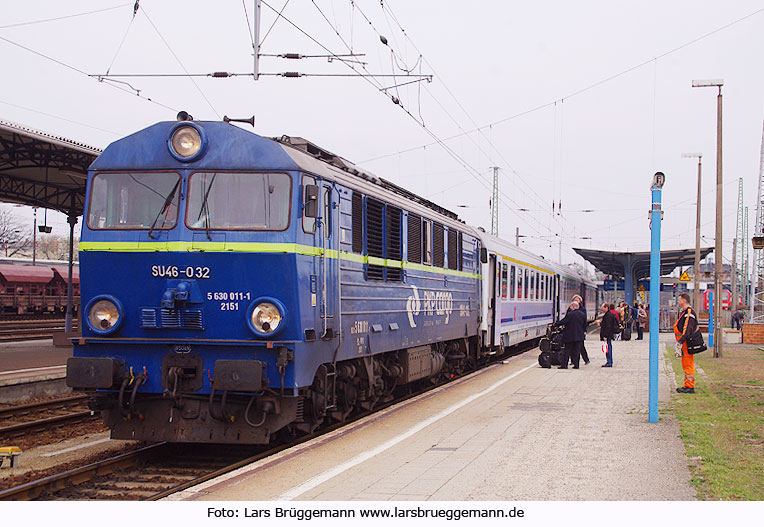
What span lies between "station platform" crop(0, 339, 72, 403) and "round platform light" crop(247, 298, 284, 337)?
26.5ft

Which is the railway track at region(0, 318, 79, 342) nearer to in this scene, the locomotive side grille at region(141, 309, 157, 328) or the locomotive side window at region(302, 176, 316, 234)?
the locomotive side grille at region(141, 309, 157, 328)

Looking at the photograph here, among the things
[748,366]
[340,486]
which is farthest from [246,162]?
[748,366]

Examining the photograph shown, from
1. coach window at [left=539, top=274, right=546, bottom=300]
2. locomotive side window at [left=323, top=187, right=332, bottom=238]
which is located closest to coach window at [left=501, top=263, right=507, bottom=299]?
coach window at [left=539, top=274, right=546, bottom=300]

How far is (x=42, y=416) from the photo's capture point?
44.5ft

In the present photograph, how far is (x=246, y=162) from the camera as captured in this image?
900cm

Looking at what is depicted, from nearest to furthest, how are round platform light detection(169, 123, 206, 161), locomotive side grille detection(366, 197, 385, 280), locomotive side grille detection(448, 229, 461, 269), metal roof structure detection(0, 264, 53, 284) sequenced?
round platform light detection(169, 123, 206, 161) < locomotive side grille detection(366, 197, 385, 280) < locomotive side grille detection(448, 229, 461, 269) < metal roof structure detection(0, 264, 53, 284)

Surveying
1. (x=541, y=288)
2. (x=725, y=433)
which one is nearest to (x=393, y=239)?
(x=725, y=433)

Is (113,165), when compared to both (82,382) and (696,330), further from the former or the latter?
(696,330)

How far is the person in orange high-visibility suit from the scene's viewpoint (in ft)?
45.0

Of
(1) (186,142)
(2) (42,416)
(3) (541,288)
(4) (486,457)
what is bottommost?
(2) (42,416)

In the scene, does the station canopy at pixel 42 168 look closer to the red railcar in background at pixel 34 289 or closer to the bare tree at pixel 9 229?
the red railcar in background at pixel 34 289

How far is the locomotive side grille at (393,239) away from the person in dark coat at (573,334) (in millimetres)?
7536

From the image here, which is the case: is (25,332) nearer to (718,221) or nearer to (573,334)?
(573,334)

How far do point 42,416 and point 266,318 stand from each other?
6910 millimetres
